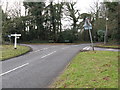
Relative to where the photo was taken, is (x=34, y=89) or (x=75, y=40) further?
(x=75, y=40)

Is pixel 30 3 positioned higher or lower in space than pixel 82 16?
higher

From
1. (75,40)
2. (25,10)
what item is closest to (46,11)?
(25,10)

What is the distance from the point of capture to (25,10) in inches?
2058

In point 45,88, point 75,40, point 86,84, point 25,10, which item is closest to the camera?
point 86,84

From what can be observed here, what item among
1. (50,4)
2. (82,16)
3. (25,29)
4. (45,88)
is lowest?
(45,88)

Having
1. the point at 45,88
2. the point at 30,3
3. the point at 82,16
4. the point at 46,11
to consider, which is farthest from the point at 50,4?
the point at 45,88

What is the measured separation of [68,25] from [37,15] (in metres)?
8.45

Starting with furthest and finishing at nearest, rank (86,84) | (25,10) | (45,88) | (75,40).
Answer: (25,10)
(75,40)
(45,88)
(86,84)

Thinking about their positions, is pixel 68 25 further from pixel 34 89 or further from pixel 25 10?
pixel 34 89

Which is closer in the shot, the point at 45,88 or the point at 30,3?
the point at 45,88

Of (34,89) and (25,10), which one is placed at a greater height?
(25,10)

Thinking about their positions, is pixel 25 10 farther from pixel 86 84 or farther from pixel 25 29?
pixel 86 84

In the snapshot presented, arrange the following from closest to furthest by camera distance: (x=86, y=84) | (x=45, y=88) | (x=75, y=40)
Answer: (x=86, y=84) < (x=45, y=88) < (x=75, y=40)

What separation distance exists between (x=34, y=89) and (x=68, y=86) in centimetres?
116
